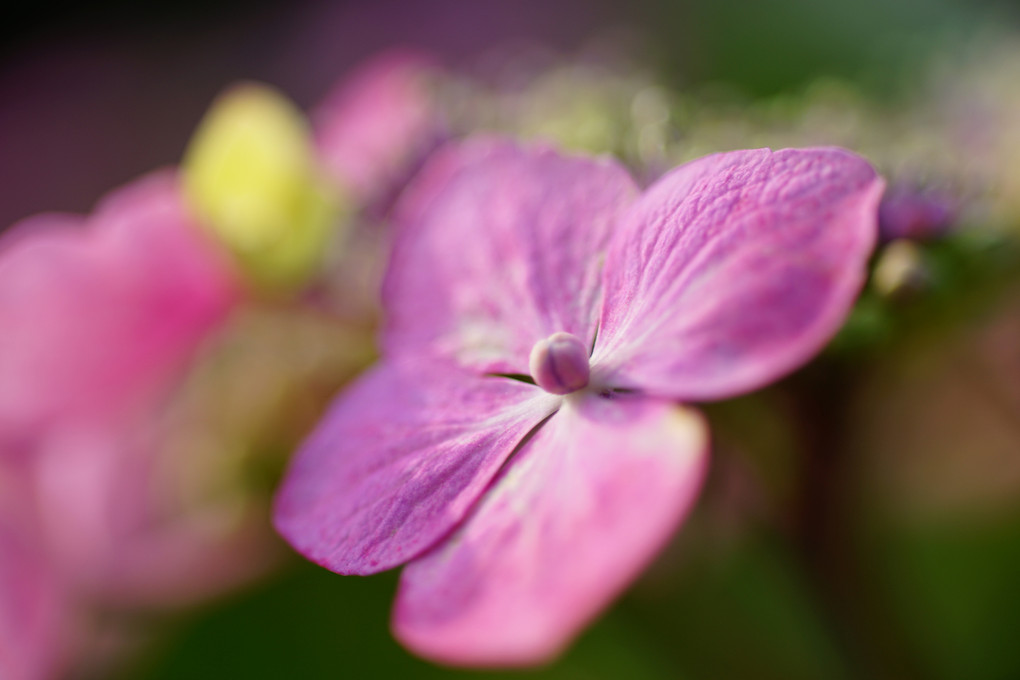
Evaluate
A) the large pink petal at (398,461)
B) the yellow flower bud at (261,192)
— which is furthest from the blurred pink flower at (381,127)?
the large pink petal at (398,461)

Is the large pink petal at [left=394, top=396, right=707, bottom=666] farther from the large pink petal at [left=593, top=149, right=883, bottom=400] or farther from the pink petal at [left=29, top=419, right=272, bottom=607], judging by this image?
the pink petal at [left=29, top=419, right=272, bottom=607]

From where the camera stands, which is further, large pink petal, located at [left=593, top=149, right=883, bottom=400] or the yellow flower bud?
the yellow flower bud

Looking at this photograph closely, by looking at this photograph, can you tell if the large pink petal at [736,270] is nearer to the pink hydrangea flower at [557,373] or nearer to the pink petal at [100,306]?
the pink hydrangea flower at [557,373]

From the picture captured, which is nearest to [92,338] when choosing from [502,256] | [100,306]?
[100,306]

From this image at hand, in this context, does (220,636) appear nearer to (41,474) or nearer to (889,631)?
(41,474)

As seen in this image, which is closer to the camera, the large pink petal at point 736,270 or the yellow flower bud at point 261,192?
the large pink petal at point 736,270

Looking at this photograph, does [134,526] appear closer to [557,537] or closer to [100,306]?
[100,306]

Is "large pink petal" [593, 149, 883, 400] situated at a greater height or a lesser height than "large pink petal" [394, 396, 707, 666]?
greater

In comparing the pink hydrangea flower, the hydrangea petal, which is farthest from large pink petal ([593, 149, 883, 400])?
the hydrangea petal
